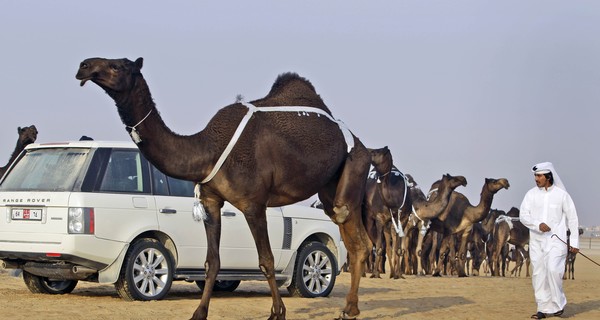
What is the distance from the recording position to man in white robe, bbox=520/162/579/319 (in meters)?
14.5

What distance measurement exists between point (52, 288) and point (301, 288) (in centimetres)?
373

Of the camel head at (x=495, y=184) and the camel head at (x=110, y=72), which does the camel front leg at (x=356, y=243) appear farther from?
the camel head at (x=495, y=184)

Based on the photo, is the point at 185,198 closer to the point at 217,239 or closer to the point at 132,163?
the point at 132,163

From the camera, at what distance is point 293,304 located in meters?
14.5

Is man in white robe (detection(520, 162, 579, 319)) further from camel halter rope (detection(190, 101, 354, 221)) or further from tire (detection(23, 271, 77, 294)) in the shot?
tire (detection(23, 271, 77, 294))

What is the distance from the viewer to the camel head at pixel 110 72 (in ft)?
33.0

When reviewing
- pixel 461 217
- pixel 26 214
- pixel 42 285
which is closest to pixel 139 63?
pixel 26 214

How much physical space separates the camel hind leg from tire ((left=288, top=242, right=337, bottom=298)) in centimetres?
370

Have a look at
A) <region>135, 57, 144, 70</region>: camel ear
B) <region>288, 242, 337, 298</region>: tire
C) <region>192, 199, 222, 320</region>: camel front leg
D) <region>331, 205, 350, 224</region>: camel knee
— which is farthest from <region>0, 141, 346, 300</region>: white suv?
<region>135, 57, 144, 70</region>: camel ear

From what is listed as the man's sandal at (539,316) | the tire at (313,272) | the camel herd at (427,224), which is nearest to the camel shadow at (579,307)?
the man's sandal at (539,316)

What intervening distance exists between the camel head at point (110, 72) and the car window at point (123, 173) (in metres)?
3.63

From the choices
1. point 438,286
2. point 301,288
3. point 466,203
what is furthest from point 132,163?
point 466,203

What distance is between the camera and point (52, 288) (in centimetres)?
1507

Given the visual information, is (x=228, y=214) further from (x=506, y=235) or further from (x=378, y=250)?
(x=506, y=235)
